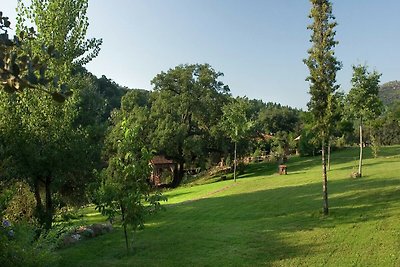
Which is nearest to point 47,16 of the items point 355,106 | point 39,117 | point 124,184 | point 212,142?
point 39,117

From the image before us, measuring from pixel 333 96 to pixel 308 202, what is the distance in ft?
18.4

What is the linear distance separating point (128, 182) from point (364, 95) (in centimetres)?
1714

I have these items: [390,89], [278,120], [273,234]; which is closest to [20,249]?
[273,234]

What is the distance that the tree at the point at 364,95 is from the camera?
23859 mm

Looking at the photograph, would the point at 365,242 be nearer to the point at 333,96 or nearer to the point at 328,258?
the point at 328,258

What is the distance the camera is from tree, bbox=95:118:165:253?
12961 mm

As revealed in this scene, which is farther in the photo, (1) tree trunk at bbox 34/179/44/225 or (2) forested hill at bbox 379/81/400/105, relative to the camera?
(2) forested hill at bbox 379/81/400/105

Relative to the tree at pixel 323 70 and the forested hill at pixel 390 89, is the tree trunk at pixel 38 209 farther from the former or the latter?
the forested hill at pixel 390 89

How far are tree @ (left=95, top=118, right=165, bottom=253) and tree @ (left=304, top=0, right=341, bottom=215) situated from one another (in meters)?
7.34

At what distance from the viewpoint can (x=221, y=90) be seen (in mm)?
45531

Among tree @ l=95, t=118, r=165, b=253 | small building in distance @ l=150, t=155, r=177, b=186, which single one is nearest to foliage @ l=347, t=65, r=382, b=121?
tree @ l=95, t=118, r=165, b=253

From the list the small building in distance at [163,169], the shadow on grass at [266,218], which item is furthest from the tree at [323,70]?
the small building in distance at [163,169]

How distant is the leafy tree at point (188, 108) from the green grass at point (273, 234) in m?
19.3

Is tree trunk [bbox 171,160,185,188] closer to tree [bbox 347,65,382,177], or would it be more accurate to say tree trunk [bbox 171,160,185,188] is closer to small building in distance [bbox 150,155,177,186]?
small building in distance [bbox 150,155,177,186]
